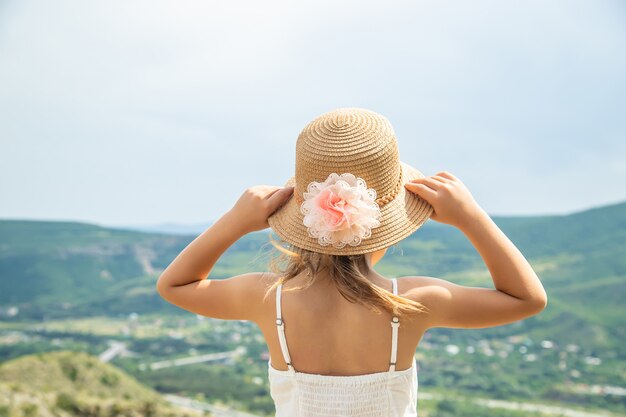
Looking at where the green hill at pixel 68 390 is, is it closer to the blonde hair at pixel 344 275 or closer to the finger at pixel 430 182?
the blonde hair at pixel 344 275

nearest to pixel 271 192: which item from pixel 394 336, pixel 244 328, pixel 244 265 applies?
pixel 394 336

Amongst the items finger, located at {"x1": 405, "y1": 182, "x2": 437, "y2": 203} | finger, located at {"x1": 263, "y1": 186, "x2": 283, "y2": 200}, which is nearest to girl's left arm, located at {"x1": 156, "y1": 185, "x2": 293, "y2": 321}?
finger, located at {"x1": 263, "y1": 186, "x2": 283, "y2": 200}

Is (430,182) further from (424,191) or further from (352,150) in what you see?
(352,150)

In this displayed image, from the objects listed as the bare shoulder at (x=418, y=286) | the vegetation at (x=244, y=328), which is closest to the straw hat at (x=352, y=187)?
the bare shoulder at (x=418, y=286)

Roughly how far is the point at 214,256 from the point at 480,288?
0.67 meters

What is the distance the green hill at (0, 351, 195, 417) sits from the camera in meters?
10.6

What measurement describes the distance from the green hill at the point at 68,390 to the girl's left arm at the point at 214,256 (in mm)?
9458

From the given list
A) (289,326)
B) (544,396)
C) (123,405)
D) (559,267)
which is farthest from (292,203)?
(559,267)

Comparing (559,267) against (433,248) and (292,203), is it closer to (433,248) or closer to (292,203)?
(433,248)

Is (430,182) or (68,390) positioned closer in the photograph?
(430,182)

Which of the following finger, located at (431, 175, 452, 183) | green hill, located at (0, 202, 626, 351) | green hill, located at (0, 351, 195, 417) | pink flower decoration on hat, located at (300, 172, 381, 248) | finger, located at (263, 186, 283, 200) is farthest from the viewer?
green hill, located at (0, 202, 626, 351)

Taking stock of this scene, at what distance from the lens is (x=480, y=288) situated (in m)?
1.57

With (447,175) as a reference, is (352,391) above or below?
below

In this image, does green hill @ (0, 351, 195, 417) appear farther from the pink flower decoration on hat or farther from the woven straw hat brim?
the pink flower decoration on hat
